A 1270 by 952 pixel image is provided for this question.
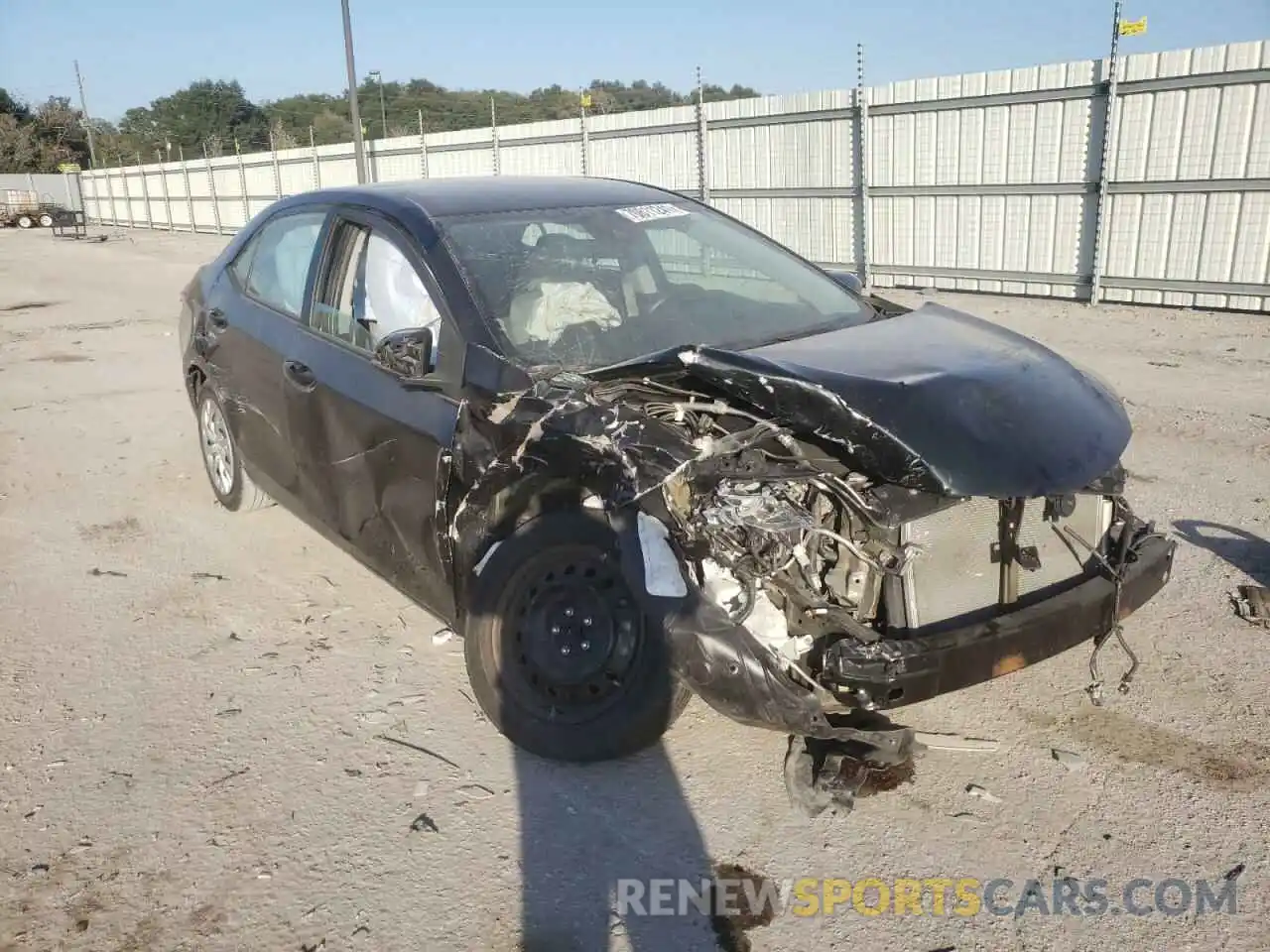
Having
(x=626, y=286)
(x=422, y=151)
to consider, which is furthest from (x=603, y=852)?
(x=422, y=151)

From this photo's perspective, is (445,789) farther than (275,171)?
No

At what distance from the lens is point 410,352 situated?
334 centimetres

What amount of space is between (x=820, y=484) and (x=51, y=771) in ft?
8.47

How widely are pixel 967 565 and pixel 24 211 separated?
50071 millimetres

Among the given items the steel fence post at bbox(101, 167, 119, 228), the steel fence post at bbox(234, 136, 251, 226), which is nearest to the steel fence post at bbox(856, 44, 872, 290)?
the steel fence post at bbox(234, 136, 251, 226)

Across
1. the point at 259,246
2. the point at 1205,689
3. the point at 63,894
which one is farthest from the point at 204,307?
the point at 1205,689

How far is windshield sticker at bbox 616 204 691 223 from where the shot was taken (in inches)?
163

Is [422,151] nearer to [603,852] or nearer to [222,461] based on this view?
[222,461]

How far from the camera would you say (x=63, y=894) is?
8.59ft

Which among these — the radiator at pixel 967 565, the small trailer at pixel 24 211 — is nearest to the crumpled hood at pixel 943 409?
the radiator at pixel 967 565

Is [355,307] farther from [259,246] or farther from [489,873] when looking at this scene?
[489,873]

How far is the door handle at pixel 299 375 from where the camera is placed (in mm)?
3990

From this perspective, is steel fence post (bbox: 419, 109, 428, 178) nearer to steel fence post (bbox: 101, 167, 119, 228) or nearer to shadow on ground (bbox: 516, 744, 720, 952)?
shadow on ground (bbox: 516, 744, 720, 952)

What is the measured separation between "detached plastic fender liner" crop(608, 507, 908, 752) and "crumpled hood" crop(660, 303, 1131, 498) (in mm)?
585
